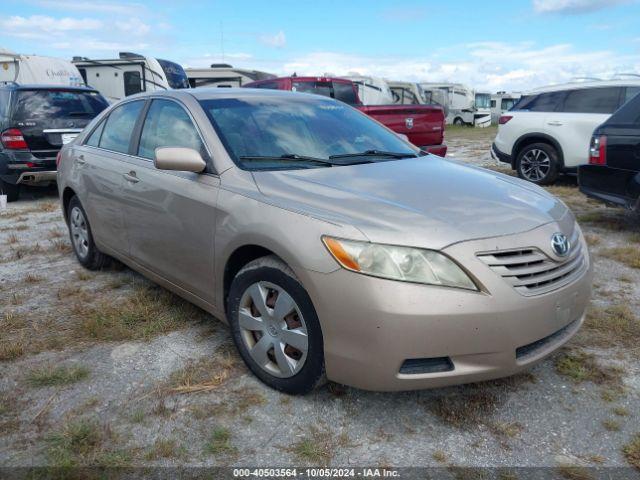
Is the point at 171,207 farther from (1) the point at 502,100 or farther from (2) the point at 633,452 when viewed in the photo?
(1) the point at 502,100

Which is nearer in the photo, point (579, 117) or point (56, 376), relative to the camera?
point (56, 376)

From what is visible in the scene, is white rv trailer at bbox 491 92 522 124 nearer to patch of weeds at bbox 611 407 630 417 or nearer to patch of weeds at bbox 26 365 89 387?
patch of weeds at bbox 611 407 630 417

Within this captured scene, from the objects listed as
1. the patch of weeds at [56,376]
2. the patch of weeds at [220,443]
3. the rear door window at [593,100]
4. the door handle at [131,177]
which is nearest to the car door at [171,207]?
the door handle at [131,177]

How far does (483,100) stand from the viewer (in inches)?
1550

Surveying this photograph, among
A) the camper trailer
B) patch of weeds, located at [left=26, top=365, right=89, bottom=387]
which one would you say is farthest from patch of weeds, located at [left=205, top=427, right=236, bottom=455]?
the camper trailer

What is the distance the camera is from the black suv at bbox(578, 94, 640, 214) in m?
5.30

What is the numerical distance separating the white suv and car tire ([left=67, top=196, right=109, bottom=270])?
7.05 m

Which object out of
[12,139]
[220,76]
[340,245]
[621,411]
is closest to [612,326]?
[621,411]

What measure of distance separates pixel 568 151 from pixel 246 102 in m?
6.72

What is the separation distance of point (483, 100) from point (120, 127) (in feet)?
127

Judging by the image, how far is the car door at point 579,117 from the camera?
27.4 ft

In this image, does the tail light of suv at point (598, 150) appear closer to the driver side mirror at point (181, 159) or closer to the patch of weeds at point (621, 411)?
the patch of weeds at point (621, 411)

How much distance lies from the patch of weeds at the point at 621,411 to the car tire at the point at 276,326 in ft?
4.59

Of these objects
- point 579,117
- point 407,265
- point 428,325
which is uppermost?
point 579,117
